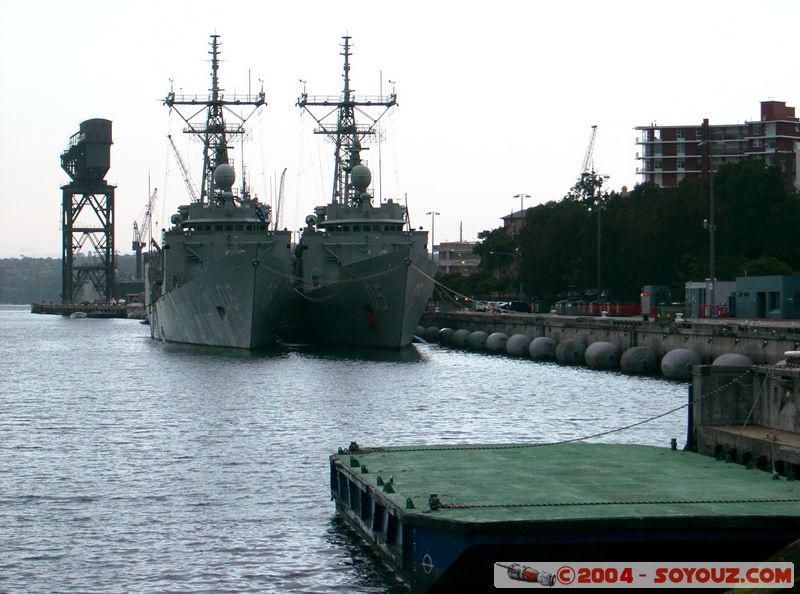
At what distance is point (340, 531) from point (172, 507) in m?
3.75

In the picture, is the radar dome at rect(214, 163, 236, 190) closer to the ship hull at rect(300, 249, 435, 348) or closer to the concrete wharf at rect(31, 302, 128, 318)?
the ship hull at rect(300, 249, 435, 348)

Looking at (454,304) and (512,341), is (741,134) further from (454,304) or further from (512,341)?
(512,341)

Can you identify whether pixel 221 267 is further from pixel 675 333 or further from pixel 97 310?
pixel 97 310

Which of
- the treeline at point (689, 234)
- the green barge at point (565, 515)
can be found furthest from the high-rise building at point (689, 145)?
the green barge at point (565, 515)

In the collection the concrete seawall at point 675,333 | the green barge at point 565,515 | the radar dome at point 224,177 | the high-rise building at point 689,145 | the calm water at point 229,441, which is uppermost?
the high-rise building at point 689,145

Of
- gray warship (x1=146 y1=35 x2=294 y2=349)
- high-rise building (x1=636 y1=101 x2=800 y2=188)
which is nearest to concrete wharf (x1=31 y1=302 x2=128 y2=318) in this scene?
high-rise building (x1=636 y1=101 x2=800 y2=188)

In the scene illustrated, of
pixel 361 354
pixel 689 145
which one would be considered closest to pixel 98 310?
pixel 689 145

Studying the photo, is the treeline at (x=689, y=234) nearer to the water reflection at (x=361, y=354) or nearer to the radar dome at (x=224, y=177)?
the water reflection at (x=361, y=354)

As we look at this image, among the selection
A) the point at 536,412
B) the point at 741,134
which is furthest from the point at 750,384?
the point at 741,134

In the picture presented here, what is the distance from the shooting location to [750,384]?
20.1 meters

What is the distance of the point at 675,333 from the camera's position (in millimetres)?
51219

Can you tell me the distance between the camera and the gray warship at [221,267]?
2426 inches

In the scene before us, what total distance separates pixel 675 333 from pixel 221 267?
22918 millimetres

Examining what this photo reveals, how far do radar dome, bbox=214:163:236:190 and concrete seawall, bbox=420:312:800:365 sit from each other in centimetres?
1874
